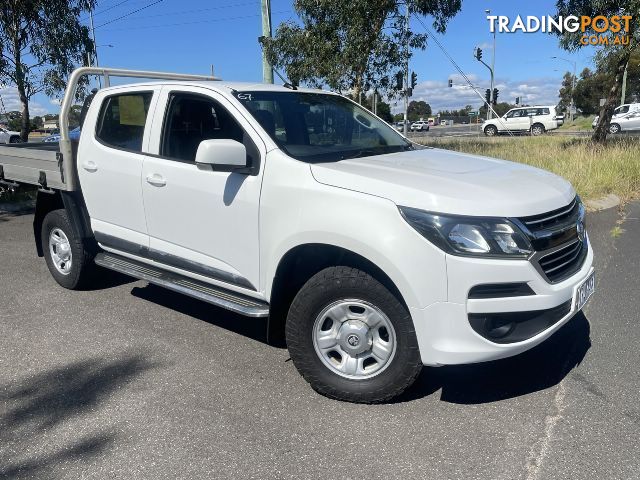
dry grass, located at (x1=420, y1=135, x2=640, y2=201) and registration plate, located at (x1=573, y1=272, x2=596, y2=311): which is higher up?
registration plate, located at (x1=573, y1=272, x2=596, y2=311)

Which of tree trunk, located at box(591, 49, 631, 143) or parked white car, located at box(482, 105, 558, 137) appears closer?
tree trunk, located at box(591, 49, 631, 143)

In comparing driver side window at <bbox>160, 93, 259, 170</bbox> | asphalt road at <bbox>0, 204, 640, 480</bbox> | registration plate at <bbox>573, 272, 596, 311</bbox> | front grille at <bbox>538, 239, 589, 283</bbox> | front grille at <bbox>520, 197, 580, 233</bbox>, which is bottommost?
asphalt road at <bbox>0, 204, 640, 480</bbox>

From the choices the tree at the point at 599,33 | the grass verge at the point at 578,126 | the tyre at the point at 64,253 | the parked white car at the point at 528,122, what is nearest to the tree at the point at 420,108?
the grass verge at the point at 578,126

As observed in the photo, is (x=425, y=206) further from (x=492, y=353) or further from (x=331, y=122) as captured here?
(x=331, y=122)

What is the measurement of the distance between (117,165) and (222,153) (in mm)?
1468

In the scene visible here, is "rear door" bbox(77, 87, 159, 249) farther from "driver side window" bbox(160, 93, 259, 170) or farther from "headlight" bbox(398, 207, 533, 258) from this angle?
"headlight" bbox(398, 207, 533, 258)

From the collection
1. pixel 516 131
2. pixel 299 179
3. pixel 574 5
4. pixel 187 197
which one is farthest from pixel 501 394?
pixel 516 131

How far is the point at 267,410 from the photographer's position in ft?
10.6

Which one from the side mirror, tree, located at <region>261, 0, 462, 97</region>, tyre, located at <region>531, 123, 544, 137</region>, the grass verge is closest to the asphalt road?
the side mirror

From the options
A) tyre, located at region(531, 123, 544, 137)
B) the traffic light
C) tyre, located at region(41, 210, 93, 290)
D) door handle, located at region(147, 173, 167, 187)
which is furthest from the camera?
A: tyre, located at region(531, 123, 544, 137)

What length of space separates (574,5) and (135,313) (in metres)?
15.3

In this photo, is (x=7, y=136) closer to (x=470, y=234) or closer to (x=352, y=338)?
(x=352, y=338)

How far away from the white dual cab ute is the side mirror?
11mm

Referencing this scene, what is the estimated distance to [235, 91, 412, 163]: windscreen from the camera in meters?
3.70
